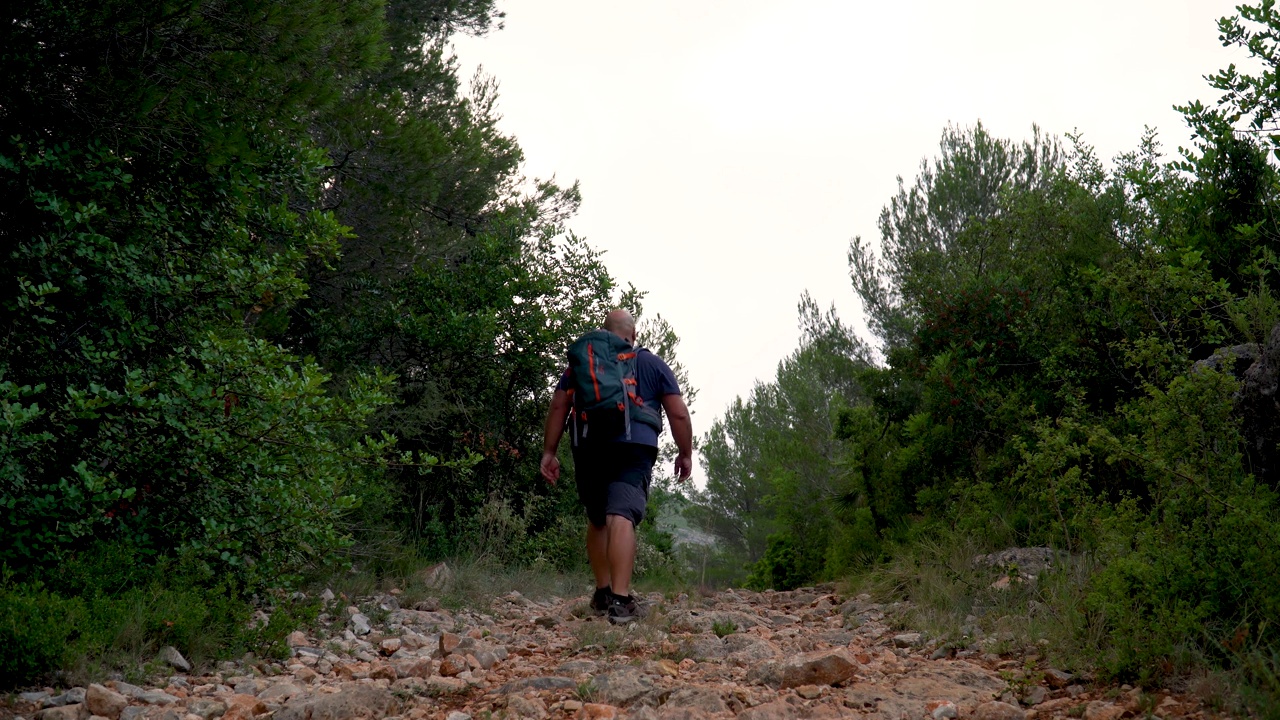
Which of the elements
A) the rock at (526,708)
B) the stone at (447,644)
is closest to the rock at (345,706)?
the rock at (526,708)

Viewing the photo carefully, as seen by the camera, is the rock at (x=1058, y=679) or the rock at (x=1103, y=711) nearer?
the rock at (x=1103, y=711)

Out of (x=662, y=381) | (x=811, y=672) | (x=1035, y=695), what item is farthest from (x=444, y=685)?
(x=662, y=381)

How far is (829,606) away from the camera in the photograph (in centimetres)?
742

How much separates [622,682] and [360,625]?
8.85 feet

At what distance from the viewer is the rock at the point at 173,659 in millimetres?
4457

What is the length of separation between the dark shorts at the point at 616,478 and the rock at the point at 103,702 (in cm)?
274

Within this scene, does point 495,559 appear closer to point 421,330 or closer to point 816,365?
point 421,330

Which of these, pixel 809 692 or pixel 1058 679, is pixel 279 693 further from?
pixel 1058 679

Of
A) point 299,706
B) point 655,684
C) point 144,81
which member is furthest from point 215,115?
point 655,684

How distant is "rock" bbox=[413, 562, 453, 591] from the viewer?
7.66 metres

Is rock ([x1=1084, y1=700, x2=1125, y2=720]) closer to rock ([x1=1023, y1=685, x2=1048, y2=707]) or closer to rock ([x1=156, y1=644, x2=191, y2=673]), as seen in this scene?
rock ([x1=1023, y1=685, x2=1048, y2=707])

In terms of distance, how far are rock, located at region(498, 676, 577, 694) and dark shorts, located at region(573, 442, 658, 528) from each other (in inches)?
70.3

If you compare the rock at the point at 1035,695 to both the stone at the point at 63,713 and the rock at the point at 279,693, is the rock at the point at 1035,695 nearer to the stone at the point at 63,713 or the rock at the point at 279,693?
the rock at the point at 279,693

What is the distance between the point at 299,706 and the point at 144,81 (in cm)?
394
